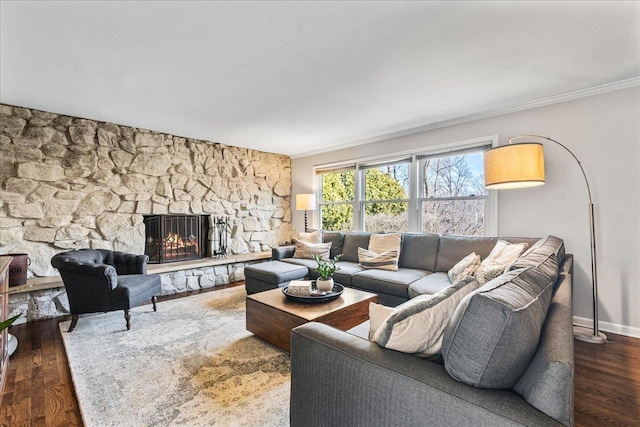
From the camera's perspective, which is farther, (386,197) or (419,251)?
(386,197)

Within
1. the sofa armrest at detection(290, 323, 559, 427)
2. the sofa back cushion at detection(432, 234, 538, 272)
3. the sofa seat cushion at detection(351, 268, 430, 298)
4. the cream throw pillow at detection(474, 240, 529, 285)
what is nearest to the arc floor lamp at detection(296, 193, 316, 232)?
the sofa seat cushion at detection(351, 268, 430, 298)

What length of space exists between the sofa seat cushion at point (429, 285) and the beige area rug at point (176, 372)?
4.48ft

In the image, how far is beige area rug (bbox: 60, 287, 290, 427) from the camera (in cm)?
172

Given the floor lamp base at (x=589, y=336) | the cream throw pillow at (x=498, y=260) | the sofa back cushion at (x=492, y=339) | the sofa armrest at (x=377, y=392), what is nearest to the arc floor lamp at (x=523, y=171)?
the floor lamp base at (x=589, y=336)

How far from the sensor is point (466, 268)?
300 centimetres

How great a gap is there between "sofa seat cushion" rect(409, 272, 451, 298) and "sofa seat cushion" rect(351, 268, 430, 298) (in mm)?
67

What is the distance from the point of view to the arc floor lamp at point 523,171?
102 inches

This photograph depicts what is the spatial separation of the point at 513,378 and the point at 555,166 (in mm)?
3056

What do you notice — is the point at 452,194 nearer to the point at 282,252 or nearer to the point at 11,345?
the point at 282,252

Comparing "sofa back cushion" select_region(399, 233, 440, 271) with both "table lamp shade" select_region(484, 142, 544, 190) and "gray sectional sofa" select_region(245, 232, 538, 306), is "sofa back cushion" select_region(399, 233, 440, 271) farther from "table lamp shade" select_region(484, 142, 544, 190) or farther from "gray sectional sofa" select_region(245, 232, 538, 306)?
"table lamp shade" select_region(484, 142, 544, 190)

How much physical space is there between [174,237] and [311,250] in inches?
82.6

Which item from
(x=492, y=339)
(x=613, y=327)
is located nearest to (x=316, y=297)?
(x=492, y=339)

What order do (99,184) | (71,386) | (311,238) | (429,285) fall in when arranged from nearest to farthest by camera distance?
(71,386) → (429,285) → (99,184) → (311,238)

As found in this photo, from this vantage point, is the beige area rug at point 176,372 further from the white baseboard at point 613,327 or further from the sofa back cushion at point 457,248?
the white baseboard at point 613,327
